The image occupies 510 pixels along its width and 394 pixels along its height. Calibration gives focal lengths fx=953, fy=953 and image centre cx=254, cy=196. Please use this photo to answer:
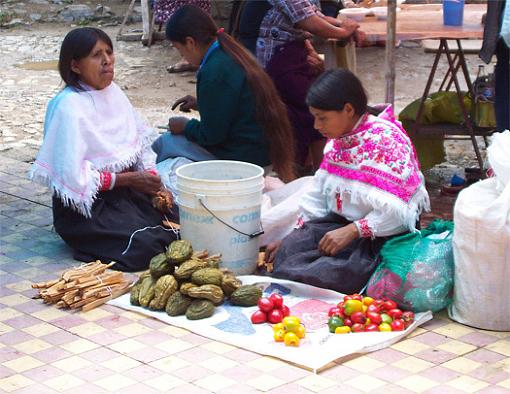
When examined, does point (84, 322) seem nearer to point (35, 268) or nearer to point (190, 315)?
point (190, 315)

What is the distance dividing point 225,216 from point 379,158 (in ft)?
2.74

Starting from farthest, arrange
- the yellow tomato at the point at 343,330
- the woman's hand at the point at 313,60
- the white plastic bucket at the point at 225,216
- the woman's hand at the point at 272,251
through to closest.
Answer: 1. the woman's hand at the point at 313,60
2. the woman's hand at the point at 272,251
3. the white plastic bucket at the point at 225,216
4. the yellow tomato at the point at 343,330

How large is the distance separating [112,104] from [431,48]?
10.4 ft

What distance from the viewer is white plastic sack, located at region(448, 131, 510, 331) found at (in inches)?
156

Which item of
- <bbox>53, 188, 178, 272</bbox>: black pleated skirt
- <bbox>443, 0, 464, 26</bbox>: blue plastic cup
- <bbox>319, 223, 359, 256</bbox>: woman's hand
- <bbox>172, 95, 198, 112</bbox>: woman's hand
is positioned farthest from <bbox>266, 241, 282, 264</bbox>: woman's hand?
<bbox>443, 0, 464, 26</bbox>: blue plastic cup

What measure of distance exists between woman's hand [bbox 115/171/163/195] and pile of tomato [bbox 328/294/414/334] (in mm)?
1396

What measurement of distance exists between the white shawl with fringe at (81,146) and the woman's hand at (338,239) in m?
1.26

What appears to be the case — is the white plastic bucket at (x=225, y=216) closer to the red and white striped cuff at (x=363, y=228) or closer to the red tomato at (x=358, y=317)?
the red and white striped cuff at (x=363, y=228)

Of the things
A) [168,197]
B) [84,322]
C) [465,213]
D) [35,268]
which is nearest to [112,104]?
[168,197]

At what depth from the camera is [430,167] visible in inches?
261

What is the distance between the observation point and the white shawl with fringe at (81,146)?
191 inches

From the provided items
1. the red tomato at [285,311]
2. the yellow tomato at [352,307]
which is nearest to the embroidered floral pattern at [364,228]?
the yellow tomato at [352,307]

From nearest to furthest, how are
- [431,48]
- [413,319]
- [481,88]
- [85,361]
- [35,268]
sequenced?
[85,361] < [413,319] < [35,268] < [481,88] < [431,48]

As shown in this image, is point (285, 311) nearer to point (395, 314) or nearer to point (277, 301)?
point (277, 301)
